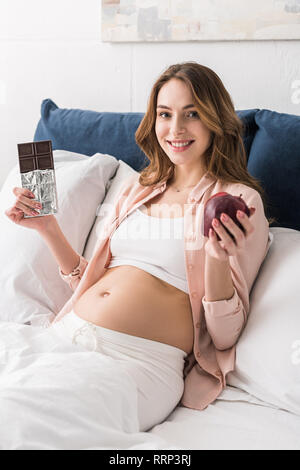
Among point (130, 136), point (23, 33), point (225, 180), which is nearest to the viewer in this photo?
point (225, 180)

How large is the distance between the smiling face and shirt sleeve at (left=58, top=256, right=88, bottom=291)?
0.40m

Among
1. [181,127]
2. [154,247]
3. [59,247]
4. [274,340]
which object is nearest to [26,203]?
[59,247]

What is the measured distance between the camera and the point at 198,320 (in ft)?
4.39

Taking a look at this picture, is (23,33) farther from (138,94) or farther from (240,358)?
(240,358)

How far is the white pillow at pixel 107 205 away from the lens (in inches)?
68.4

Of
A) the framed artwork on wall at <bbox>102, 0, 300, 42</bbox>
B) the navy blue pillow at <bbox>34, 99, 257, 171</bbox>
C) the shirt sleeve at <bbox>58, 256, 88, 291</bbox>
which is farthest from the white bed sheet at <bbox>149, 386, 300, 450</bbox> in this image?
the framed artwork on wall at <bbox>102, 0, 300, 42</bbox>

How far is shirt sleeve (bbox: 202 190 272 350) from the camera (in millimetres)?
1271


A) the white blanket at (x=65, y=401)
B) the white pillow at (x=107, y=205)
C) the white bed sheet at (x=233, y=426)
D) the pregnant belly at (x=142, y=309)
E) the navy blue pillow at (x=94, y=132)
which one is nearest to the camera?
the white blanket at (x=65, y=401)

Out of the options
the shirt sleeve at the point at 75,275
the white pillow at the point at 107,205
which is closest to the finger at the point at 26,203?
the shirt sleeve at the point at 75,275

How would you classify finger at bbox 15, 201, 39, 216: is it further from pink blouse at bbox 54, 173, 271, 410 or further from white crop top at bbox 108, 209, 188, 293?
pink blouse at bbox 54, 173, 271, 410

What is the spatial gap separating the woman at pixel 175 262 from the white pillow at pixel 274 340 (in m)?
0.03

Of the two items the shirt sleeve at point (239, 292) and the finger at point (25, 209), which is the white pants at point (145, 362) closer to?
the shirt sleeve at point (239, 292)
